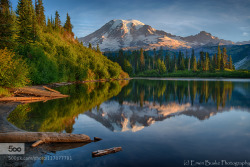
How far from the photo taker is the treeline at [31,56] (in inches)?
1033

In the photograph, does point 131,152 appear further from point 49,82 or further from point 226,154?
point 49,82

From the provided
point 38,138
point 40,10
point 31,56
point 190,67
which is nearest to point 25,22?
point 31,56

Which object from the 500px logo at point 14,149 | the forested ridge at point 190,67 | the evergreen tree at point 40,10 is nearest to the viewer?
the 500px logo at point 14,149

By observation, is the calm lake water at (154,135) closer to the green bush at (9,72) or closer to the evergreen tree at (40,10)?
the green bush at (9,72)

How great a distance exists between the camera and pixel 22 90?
2809 centimetres

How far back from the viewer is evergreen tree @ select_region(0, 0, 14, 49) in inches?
998

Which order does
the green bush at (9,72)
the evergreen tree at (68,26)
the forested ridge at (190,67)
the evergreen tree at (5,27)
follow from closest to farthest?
the green bush at (9,72)
the evergreen tree at (5,27)
the forested ridge at (190,67)
the evergreen tree at (68,26)

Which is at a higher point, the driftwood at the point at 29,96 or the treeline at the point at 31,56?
the treeline at the point at 31,56

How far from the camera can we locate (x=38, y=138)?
10680mm

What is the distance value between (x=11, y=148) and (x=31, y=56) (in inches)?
1877

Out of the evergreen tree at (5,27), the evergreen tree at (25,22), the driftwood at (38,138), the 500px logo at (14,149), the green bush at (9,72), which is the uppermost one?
the evergreen tree at (25,22)

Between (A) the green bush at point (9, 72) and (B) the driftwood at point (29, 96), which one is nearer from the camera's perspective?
(A) the green bush at point (9, 72)

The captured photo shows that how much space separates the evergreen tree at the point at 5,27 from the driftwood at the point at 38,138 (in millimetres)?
18176

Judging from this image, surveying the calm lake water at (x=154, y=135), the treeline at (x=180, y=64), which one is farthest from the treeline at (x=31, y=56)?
the treeline at (x=180, y=64)
